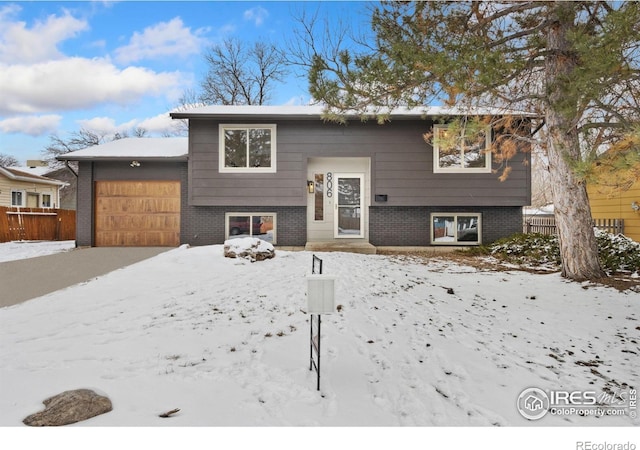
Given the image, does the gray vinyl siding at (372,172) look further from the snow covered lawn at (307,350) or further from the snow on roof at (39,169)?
the snow on roof at (39,169)

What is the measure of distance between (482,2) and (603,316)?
15.7 ft

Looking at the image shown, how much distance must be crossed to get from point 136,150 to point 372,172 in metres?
7.27

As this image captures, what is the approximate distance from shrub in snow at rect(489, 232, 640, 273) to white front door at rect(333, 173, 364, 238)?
3.75 metres

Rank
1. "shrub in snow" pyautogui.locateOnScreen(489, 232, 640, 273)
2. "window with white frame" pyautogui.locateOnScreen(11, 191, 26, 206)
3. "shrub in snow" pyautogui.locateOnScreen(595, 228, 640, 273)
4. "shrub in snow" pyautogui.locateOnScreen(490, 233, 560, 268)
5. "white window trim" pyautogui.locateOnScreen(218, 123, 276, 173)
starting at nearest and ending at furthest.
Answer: "shrub in snow" pyautogui.locateOnScreen(595, 228, 640, 273) < "shrub in snow" pyautogui.locateOnScreen(489, 232, 640, 273) < "shrub in snow" pyautogui.locateOnScreen(490, 233, 560, 268) < "white window trim" pyautogui.locateOnScreen(218, 123, 276, 173) < "window with white frame" pyautogui.locateOnScreen(11, 191, 26, 206)

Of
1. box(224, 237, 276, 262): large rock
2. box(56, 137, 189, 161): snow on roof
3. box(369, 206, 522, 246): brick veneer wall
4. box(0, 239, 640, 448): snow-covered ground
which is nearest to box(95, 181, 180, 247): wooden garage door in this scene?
box(56, 137, 189, 161): snow on roof

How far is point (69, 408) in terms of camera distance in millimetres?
1920

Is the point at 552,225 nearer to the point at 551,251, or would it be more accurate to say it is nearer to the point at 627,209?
the point at 627,209

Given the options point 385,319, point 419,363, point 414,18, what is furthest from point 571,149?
point 419,363

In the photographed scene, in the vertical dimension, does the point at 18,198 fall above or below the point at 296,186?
above

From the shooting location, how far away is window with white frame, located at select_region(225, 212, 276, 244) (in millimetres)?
9703

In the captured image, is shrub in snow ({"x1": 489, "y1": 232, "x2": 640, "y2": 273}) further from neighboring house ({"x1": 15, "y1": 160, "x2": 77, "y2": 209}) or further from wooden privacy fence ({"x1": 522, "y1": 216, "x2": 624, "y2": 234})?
neighboring house ({"x1": 15, "y1": 160, "x2": 77, "y2": 209})

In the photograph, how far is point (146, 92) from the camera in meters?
5.45

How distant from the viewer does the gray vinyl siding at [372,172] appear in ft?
30.2

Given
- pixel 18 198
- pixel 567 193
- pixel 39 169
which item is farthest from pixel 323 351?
pixel 39 169
